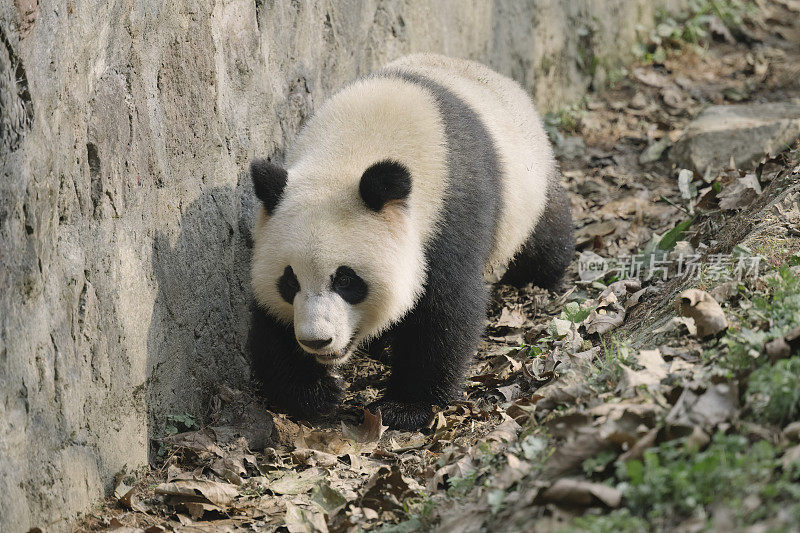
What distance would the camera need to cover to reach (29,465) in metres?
3.64

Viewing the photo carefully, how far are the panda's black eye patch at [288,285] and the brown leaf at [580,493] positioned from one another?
2.02 metres

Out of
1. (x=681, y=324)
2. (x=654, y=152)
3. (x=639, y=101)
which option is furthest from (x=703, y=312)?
(x=639, y=101)

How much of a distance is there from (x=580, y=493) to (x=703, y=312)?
4.77 feet

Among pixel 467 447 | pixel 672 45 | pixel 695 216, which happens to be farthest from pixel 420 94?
pixel 672 45

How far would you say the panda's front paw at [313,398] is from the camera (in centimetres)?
529

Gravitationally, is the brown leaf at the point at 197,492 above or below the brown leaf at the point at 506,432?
below

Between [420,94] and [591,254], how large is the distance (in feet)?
8.48

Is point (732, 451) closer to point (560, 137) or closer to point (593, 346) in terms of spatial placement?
point (593, 346)

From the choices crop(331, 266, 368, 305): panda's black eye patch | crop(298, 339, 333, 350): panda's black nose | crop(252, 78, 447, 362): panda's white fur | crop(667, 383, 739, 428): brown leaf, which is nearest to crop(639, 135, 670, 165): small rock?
crop(252, 78, 447, 362): panda's white fur

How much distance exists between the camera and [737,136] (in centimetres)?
785

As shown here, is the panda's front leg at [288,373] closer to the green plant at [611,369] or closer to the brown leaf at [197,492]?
the brown leaf at [197,492]

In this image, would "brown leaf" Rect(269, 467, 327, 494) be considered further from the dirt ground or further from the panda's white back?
the panda's white back

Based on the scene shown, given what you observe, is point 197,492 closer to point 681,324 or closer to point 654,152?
point 681,324

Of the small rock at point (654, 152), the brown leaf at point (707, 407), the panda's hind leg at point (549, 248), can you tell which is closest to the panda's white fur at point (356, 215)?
the panda's hind leg at point (549, 248)
